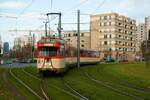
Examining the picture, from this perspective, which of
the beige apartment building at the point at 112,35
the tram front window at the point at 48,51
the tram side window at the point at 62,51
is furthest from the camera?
the beige apartment building at the point at 112,35

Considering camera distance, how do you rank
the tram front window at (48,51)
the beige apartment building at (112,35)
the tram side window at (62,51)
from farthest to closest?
1. the beige apartment building at (112,35)
2. the tram side window at (62,51)
3. the tram front window at (48,51)

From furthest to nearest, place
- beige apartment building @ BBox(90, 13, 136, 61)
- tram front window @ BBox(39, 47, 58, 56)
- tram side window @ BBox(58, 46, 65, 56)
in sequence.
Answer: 1. beige apartment building @ BBox(90, 13, 136, 61)
2. tram side window @ BBox(58, 46, 65, 56)
3. tram front window @ BBox(39, 47, 58, 56)

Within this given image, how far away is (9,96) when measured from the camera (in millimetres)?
18547

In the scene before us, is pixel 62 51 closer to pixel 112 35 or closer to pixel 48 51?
pixel 48 51

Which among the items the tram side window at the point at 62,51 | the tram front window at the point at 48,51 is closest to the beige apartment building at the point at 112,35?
the tram side window at the point at 62,51

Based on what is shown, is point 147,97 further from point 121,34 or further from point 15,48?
point 15,48

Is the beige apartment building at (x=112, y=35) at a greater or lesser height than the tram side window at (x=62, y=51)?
greater

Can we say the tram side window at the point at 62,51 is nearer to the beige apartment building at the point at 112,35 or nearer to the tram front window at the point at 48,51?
the tram front window at the point at 48,51

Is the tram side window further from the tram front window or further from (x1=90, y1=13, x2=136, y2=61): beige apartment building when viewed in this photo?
(x1=90, y1=13, x2=136, y2=61): beige apartment building

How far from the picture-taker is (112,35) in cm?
14850

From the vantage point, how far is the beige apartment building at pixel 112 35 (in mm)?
148250

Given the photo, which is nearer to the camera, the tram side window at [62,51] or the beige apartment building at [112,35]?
the tram side window at [62,51]

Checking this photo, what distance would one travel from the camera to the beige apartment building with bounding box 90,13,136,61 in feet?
486

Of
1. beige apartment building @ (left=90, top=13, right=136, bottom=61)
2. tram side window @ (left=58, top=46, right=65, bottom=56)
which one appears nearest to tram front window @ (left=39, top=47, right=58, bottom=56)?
tram side window @ (left=58, top=46, right=65, bottom=56)
